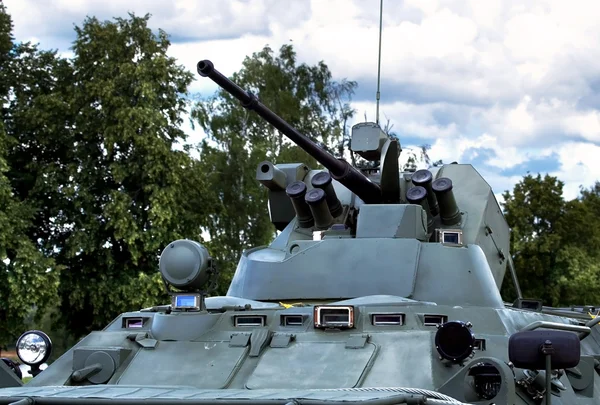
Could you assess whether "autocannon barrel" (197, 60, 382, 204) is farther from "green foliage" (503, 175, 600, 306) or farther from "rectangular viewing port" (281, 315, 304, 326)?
"green foliage" (503, 175, 600, 306)

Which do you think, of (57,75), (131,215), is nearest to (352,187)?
(131,215)

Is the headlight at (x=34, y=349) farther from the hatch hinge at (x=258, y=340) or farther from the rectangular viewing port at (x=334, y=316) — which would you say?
the rectangular viewing port at (x=334, y=316)

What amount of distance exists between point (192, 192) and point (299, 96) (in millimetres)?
12603

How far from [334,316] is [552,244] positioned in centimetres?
3480

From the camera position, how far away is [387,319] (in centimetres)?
859

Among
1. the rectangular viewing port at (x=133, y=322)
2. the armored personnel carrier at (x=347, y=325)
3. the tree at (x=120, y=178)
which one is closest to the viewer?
the armored personnel carrier at (x=347, y=325)

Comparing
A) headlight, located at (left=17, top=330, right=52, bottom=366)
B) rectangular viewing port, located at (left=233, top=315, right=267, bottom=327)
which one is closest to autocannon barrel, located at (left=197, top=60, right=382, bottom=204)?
rectangular viewing port, located at (left=233, top=315, right=267, bottom=327)

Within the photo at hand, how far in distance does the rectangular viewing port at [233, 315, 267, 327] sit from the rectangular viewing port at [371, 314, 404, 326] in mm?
963

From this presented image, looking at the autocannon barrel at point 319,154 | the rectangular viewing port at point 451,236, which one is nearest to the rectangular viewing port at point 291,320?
the rectangular viewing port at point 451,236

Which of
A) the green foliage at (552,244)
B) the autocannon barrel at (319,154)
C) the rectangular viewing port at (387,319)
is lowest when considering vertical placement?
the green foliage at (552,244)

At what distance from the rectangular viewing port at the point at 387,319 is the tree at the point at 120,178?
23902 millimetres

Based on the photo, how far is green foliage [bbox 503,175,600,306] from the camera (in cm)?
4062

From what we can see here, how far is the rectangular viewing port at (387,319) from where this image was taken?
855 cm

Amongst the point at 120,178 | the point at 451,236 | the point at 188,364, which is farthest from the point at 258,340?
the point at 120,178
